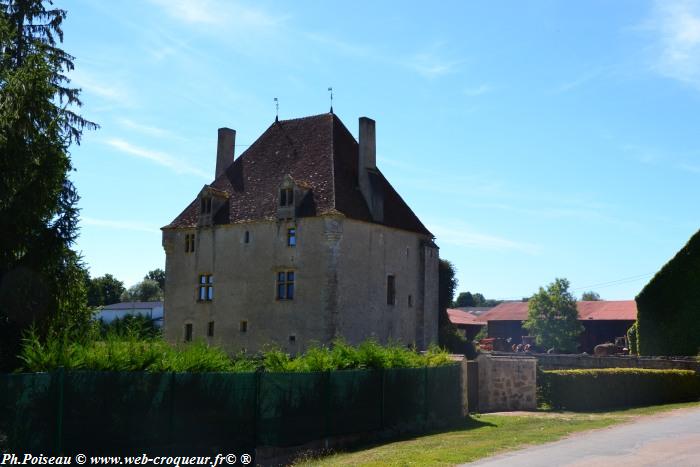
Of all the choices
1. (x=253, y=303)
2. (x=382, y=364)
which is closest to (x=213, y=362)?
(x=382, y=364)

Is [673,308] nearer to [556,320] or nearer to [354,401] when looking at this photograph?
[556,320]

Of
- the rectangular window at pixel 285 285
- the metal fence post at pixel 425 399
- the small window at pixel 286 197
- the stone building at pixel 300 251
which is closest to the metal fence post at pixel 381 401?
the metal fence post at pixel 425 399

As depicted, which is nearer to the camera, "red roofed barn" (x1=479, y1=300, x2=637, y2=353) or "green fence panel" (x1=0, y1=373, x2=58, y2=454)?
"green fence panel" (x1=0, y1=373, x2=58, y2=454)

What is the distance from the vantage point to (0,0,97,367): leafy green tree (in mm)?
19781

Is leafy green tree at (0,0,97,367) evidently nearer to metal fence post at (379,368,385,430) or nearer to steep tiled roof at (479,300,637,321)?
metal fence post at (379,368,385,430)

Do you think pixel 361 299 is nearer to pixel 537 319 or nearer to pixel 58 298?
pixel 58 298

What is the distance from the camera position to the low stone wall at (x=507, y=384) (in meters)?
25.6

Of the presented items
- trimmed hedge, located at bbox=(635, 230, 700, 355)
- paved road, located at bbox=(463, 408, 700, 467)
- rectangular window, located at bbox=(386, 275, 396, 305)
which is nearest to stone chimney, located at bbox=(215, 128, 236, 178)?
rectangular window, located at bbox=(386, 275, 396, 305)

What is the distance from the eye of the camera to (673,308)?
138 ft

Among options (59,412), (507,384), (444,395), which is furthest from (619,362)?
(59,412)

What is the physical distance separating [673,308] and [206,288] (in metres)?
26.8

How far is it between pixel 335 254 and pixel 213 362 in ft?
64.5

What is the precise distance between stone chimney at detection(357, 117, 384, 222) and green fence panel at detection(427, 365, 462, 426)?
15.8 metres

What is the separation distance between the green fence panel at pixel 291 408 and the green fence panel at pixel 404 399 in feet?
9.19
